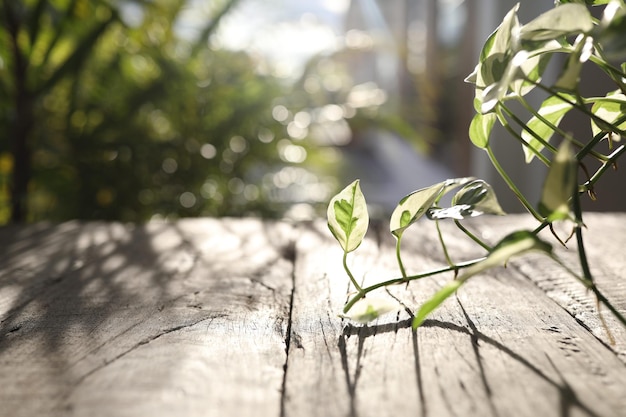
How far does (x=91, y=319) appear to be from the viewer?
415mm

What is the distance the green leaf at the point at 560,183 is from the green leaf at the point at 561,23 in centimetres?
5

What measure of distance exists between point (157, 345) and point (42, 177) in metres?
1.32

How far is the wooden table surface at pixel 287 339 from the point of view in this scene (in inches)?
11.4

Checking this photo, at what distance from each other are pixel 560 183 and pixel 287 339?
0.59ft

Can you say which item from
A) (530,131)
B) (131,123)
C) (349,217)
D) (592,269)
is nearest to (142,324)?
(349,217)

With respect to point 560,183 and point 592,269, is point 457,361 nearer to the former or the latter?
point 560,183

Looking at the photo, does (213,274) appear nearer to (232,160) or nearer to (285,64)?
(232,160)

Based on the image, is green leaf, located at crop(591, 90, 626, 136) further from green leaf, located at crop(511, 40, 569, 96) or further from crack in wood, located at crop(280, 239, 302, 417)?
crack in wood, located at crop(280, 239, 302, 417)

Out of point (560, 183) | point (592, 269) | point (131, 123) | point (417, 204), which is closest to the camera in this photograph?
point (560, 183)

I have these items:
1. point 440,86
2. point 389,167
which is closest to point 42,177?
point 440,86

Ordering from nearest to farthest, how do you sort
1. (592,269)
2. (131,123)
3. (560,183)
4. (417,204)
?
(560,183), (417,204), (592,269), (131,123)

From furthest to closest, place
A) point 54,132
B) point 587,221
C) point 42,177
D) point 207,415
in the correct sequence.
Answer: point 54,132 → point 42,177 → point 587,221 → point 207,415

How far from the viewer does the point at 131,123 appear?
1729 mm

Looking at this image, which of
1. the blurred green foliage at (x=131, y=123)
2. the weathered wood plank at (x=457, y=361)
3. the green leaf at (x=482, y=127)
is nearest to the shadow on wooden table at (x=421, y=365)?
the weathered wood plank at (x=457, y=361)
